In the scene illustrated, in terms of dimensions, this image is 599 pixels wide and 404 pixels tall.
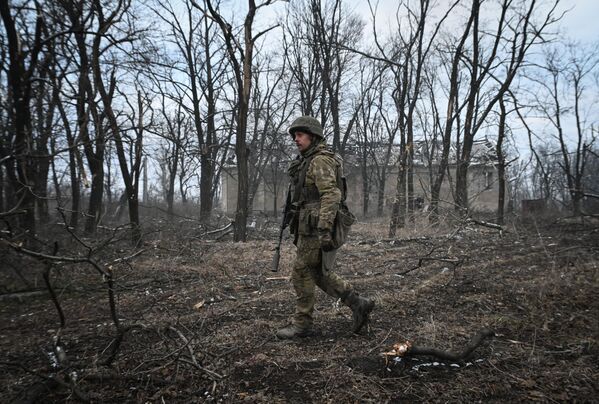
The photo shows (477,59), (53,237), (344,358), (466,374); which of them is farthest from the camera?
(477,59)

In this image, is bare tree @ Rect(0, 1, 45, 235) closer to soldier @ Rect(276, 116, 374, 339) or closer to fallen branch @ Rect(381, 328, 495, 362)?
soldier @ Rect(276, 116, 374, 339)

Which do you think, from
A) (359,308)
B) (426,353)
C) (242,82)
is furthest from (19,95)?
(426,353)

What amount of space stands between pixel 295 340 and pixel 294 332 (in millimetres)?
73

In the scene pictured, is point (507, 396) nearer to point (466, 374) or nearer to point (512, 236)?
point (466, 374)

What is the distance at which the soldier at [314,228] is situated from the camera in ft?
11.2

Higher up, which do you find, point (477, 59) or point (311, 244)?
point (477, 59)

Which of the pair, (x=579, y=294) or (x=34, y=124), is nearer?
(x=579, y=294)

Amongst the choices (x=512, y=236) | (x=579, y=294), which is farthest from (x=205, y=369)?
(x=512, y=236)

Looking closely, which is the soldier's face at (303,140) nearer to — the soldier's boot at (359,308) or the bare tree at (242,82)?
the soldier's boot at (359,308)

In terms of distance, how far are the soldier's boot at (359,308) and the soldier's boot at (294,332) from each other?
0.44m

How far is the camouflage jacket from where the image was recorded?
3369 mm

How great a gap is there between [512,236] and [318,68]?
1159 centimetres

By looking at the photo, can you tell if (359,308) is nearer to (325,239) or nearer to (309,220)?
(325,239)

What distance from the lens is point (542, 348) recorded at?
3.05 meters
